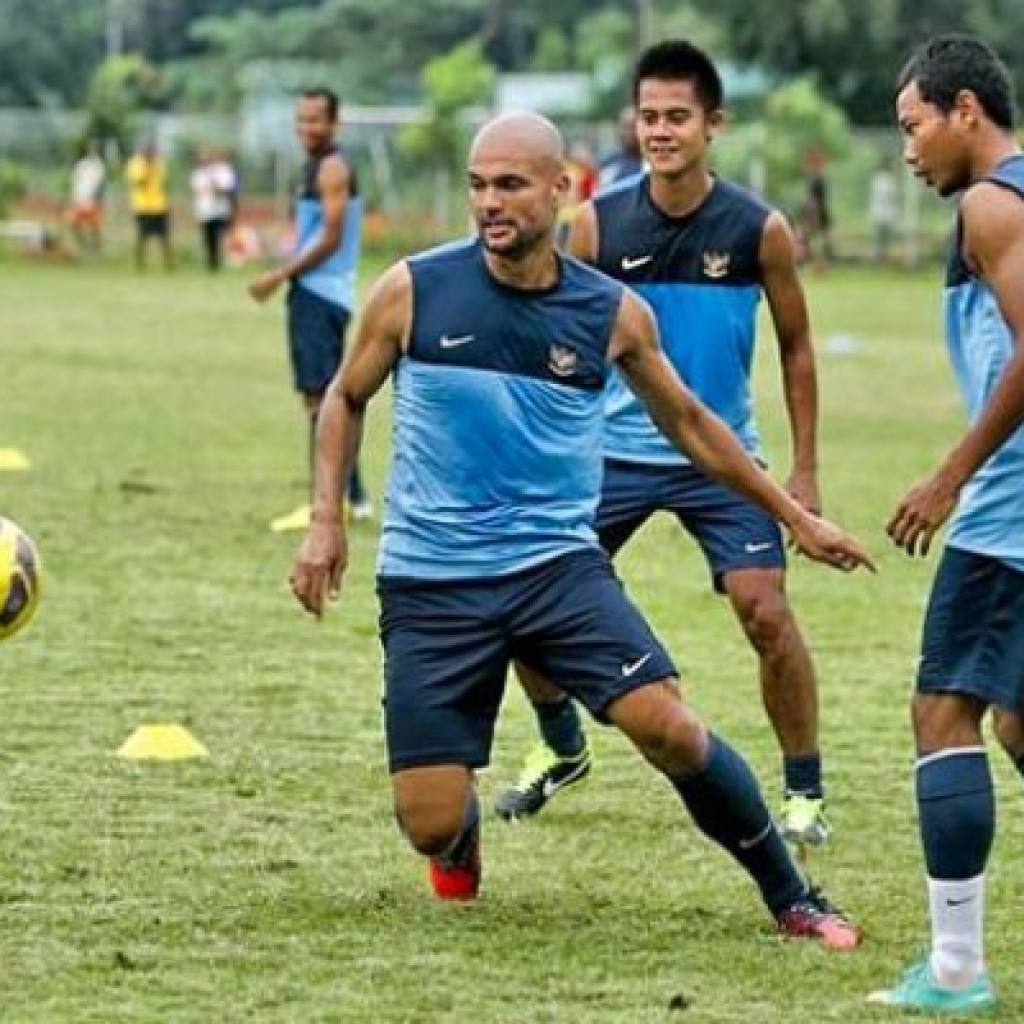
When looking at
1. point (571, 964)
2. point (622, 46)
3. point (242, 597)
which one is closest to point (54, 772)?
point (571, 964)

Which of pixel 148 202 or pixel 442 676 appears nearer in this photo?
pixel 442 676

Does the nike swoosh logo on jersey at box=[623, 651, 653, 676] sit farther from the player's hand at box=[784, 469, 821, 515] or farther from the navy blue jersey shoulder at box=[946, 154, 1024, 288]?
the player's hand at box=[784, 469, 821, 515]

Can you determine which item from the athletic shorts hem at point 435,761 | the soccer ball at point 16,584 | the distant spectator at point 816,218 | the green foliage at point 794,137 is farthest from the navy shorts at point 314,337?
the green foliage at point 794,137

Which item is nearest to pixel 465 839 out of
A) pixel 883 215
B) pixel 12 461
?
pixel 12 461

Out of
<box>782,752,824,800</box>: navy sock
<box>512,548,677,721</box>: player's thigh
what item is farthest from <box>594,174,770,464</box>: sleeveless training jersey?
<box>512,548,677,721</box>: player's thigh

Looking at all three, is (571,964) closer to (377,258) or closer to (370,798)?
(370,798)

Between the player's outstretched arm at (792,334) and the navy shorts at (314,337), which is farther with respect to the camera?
the navy shorts at (314,337)

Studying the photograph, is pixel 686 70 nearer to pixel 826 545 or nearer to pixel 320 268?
pixel 826 545

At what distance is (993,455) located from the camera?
290 inches

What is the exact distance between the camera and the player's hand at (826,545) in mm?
8008

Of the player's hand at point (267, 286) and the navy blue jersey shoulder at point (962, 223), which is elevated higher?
the navy blue jersey shoulder at point (962, 223)

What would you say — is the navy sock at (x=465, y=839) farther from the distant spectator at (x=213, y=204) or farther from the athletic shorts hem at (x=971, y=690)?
the distant spectator at (x=213, y=204)

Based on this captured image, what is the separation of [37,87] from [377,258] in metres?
46.4

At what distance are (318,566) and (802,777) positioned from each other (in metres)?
2.17
